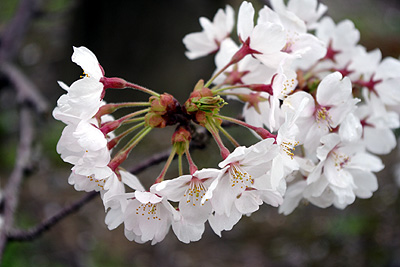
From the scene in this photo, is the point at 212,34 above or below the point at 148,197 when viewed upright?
above

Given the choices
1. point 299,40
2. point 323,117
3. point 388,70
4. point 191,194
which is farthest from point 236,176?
point 388,70

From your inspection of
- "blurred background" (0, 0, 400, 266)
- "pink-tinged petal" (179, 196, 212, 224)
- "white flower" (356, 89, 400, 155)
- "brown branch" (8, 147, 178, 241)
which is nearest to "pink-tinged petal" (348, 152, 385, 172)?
"white flower" (356, 89, 400, 155)

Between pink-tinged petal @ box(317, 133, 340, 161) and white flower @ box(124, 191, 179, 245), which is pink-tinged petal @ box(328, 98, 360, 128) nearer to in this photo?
pink-tinged petal @ box(317, 133, 340, 161)

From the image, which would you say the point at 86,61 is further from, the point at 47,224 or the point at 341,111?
the point at 47,224

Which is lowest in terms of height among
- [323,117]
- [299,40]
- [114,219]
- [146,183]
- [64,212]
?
[146,183]

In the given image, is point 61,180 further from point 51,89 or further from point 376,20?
point 376,20

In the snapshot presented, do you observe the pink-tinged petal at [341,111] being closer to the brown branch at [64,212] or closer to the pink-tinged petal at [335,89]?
the pink-tinged petal at [335,89]

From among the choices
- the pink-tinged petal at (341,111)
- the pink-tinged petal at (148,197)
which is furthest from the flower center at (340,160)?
the pink-tinged petal at (148,197)

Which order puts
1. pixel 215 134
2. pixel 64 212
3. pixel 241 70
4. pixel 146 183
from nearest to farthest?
pixel 215 134 < pixel 241 70 < pixel 64 212 < pixel 146 183

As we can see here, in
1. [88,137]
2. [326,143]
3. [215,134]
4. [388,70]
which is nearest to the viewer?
[88,137]
